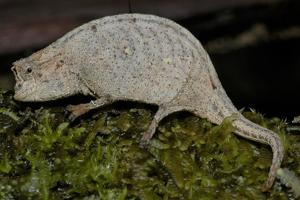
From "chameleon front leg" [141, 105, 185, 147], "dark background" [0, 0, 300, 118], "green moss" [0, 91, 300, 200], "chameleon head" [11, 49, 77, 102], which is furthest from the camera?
"dark background" [0, 0, 300, 118]

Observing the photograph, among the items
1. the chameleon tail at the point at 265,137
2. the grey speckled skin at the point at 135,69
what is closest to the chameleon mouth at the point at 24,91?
the grey speckled skin at the point at 135,69

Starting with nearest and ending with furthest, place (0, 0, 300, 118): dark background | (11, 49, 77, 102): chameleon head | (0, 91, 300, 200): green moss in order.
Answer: (0, 91, 300, 200): green moss → (11, 49, 77, 102): chameleon head → (0, 0, 300, 118): dark background

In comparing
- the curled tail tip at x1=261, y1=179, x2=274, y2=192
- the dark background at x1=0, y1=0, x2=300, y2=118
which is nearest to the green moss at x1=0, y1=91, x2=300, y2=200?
the curled tail tip at x1=261, y1=179, x2=274, y2=192

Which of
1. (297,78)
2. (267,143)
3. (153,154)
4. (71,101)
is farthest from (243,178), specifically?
(297,78)

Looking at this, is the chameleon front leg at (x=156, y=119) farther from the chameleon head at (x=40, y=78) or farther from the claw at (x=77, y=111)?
the chameleon head at (x=40, y=78)

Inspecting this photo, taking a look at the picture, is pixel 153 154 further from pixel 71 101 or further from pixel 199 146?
pixel 71 101

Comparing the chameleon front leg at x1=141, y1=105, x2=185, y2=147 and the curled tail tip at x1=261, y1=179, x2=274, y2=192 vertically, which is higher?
the chameleon front leg at x1=141, y1=105, x2=185, y2=147

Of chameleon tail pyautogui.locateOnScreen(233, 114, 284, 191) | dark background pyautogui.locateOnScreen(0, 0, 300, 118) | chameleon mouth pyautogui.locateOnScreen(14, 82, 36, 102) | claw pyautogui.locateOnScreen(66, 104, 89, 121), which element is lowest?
dark background pyautogui.locateOnScreen(0, 0, 300, 118)

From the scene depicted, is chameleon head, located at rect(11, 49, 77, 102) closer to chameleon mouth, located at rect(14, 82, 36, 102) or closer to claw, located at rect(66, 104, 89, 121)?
chameleon mouth, located at rect(14, 82, 36, 102)

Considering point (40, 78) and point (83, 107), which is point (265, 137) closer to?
point (83, 107)

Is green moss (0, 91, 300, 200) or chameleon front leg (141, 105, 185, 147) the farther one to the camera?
chameleon front leg (141, 105, 185, 147)
